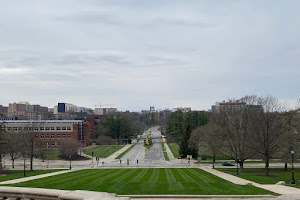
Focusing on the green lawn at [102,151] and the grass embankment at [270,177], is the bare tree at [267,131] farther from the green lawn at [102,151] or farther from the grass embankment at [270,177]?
the green lawn at [102,151]

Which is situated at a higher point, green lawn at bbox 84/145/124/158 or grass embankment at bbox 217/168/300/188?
grass embankment at bbox 217/168/300/188

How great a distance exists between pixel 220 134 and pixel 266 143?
21508 millimetres

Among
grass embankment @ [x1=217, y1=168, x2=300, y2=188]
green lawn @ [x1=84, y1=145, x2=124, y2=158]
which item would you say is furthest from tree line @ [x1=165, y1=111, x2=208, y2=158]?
grass embankment @ [x1=217, y1=168, x2=300, y2=188]

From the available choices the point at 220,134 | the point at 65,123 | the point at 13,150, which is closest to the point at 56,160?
the point at 13,150

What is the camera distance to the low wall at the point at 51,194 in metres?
8.58

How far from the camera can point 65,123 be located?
9931 centimetres

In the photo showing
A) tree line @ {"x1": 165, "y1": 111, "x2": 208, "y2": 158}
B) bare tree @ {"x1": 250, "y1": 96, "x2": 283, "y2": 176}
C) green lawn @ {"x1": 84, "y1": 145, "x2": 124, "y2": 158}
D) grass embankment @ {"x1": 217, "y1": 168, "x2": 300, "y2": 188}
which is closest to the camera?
grass embankment @ {"x1": 217, "y1": 168, "x2": 300, "y2": 188}

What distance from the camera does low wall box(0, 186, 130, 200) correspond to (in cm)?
858

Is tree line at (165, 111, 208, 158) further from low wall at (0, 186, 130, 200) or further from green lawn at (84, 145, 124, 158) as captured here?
low wall at (0, 186, 130, 200)

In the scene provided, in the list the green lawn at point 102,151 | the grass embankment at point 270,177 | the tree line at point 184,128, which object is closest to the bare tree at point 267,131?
Result: the grass embankment at point 270,177

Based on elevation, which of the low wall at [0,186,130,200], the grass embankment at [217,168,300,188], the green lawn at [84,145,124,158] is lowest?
the green lawn at [84,145,124,158]

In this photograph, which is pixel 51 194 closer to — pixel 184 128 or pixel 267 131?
pixel 267 131

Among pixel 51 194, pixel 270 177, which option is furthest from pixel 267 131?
pixel 51 194

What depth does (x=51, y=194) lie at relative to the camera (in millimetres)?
9367
